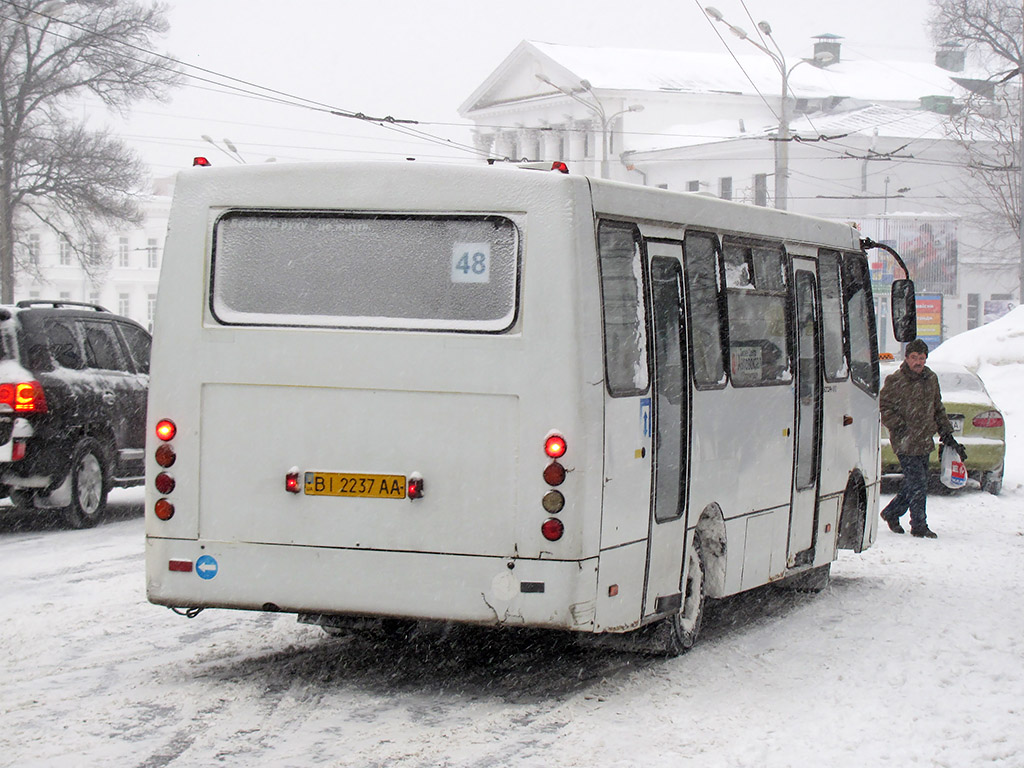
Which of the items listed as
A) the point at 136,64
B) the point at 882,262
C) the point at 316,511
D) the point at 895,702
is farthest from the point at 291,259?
the point at 882,262

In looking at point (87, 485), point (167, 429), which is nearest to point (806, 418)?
point (167, 429)

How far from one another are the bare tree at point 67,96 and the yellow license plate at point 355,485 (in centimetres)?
3548

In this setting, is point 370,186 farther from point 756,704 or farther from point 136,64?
point 136,64

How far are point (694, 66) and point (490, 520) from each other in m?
90.1

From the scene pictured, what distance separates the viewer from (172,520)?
293 inches

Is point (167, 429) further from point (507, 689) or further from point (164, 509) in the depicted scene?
point (507, 689)

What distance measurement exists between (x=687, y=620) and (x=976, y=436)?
1080 cm

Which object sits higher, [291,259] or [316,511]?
[291,259]

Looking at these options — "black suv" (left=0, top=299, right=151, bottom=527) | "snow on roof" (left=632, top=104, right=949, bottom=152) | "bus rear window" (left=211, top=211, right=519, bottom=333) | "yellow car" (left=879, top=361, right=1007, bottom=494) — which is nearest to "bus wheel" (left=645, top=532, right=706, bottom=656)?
"bus rear window" (left=211, top=211, right=519, bottom=333)

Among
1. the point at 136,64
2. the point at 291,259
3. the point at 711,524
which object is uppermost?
the point at 136,64

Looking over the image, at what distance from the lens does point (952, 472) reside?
1596cm

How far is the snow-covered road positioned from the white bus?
420 millimetres

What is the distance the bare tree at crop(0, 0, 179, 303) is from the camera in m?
41.9

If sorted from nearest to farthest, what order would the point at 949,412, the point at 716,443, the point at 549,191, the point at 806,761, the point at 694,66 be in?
1. the point at 806,761
2. the point at 549,191
3. the point at 716,443
4. the point at 949,412
5. the point at 694,66
